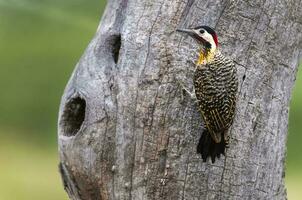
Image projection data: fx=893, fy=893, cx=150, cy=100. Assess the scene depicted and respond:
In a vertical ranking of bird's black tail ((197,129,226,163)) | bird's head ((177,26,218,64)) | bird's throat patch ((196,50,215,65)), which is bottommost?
bird's black tail ((197,129,226,163))

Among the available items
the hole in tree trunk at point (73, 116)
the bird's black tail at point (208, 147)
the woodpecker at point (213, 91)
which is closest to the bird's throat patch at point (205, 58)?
the woodpecker at point (213, 91)

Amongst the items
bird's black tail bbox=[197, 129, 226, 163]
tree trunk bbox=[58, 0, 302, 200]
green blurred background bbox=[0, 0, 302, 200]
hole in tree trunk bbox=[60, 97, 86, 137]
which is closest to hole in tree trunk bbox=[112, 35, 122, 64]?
tree trunk bbox=[58, 0, 302, 200]

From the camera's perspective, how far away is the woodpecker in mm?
3697

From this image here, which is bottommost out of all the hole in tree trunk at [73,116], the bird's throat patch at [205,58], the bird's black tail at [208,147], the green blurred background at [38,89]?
the bird's black tail at [208,147]

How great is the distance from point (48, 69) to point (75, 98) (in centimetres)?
432

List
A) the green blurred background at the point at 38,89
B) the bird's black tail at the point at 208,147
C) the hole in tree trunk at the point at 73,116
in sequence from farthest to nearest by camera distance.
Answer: the green blurred background at the point at 38,89
the hole in tree trunk at the point at 73,116
the bird's black tail at the point at 208,147

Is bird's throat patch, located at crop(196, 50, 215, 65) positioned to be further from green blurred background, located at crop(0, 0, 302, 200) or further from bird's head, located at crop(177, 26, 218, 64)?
green blurred background, located at crop(0, 0, 302, 200)

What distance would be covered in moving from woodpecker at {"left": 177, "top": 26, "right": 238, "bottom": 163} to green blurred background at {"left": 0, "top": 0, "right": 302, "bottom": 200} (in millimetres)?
3556

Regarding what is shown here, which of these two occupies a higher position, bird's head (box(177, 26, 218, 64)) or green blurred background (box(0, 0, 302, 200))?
green blurred background (box(0, 0, 302, 200))

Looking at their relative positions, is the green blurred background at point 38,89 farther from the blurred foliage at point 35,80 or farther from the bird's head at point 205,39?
the bird's head at point 205,39

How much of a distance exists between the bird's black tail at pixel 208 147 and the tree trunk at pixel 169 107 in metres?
0.03

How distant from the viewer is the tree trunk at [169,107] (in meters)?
3.75

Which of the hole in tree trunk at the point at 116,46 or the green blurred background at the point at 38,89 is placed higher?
the green blurred background at the point at 38,89

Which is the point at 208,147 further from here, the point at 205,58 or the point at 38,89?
the point at 38,89
